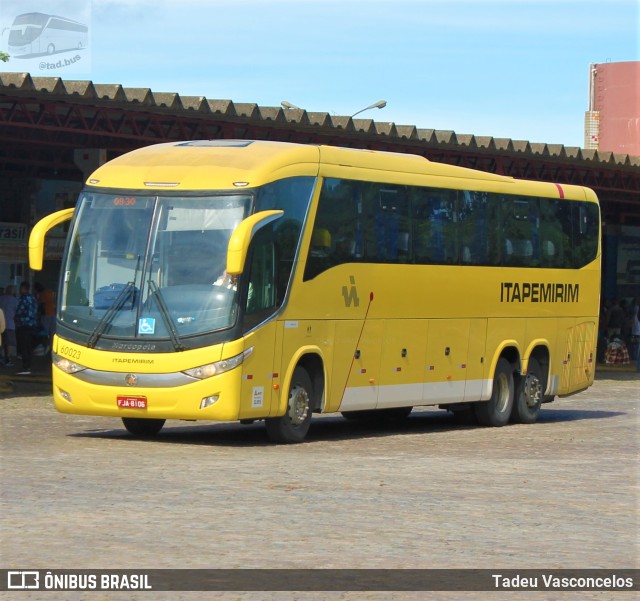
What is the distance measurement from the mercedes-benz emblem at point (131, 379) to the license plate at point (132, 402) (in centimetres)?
16

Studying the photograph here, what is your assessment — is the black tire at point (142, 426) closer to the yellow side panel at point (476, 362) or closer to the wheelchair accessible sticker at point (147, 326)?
the wheelchair accessible sticker at point (147, 326)

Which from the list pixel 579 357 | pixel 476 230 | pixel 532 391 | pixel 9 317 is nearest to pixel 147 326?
pixel 476 230

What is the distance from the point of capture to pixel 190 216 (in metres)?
17.6

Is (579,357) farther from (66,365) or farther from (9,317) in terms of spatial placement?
(9,317)

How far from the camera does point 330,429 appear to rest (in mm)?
22141

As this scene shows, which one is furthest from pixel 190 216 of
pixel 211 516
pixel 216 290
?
pixel 211 516

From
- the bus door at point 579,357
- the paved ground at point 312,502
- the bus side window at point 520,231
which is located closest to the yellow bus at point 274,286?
the bus side window at point 520,231

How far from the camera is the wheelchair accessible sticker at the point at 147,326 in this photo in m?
17.2

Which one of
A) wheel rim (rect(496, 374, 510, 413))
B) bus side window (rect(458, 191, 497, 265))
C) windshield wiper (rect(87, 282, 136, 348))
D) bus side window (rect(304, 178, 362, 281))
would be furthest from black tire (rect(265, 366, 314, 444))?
wheel rim (rect(496, 374, 510, 413))

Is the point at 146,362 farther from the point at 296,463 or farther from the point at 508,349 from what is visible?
the point at 508,349

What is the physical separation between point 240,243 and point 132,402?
2314 mm

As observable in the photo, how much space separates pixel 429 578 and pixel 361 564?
56 cm

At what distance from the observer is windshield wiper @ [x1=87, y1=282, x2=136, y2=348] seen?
1742 cm

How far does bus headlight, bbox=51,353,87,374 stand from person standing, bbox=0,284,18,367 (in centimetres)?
1630
